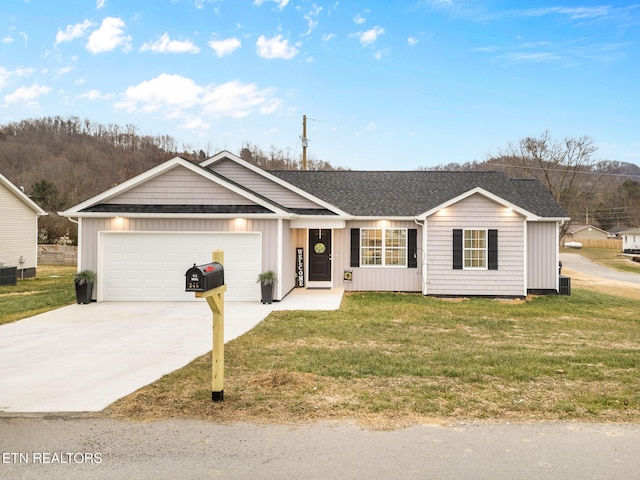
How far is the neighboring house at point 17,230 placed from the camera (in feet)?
63.4

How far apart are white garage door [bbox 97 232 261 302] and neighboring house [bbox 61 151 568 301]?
0.09ft

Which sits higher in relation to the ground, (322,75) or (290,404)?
(322,75)

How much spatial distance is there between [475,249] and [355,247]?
12.9 feet

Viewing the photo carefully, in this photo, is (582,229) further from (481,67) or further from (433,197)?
(433,197)

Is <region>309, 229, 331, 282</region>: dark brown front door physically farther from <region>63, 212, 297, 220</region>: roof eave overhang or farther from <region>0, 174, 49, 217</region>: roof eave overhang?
<region>0, 174, 49, 217</region>: roof eave overhang

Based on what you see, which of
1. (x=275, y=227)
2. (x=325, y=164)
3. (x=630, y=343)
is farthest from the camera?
(x=325, y=164)

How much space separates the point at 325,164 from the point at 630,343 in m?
32.9

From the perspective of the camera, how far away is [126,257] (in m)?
12.3

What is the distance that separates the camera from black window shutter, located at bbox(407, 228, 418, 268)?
14.6m

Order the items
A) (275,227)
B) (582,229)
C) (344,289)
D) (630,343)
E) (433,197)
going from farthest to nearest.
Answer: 1. (582,229)
2. (433,197)
3. (344,289)
4. (275,227)
5. (630,343)

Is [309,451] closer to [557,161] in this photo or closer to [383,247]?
[383,247]

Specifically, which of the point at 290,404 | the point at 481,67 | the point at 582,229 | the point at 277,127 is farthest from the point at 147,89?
the point at 582,229

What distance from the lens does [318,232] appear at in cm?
1531

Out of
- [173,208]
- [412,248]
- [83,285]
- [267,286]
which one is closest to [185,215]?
[173,208]
